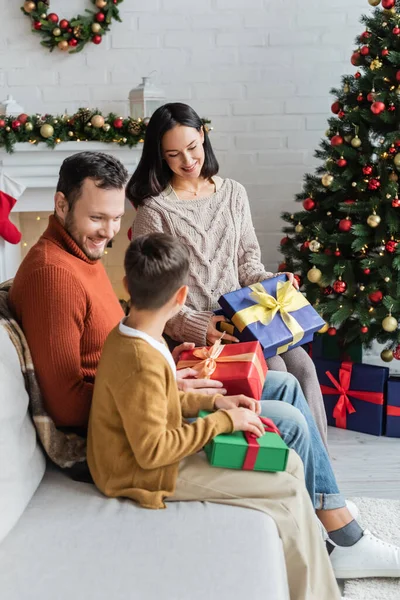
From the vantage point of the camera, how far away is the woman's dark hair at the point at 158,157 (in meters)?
2.33

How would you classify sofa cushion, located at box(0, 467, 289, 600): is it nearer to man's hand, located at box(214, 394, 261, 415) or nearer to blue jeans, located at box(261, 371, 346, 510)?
man's hand, located at box(214, 394, 261, 415)

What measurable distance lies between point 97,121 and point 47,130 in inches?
9.6

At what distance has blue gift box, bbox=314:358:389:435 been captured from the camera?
3031 millimetres

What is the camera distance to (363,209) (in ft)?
9.68

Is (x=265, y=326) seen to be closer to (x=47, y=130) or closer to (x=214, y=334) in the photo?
(x=214, y=334)

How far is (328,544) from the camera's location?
1975 mm

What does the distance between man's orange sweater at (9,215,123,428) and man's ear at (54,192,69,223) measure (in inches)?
0.6

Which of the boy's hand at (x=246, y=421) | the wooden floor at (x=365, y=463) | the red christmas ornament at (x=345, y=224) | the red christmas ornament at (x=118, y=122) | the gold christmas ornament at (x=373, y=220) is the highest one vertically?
the red christmas ornament at (x=118, y=122)

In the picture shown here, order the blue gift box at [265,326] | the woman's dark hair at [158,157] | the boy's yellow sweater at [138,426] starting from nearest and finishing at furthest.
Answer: the boy's yellow sweater at [138,426] < the blue gift box at [265,326] < the woman's dark hair at [158,157]

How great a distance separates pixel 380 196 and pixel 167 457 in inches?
74.3

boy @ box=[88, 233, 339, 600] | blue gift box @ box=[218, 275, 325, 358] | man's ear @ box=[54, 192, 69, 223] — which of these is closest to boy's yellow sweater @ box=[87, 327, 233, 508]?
boy @ box=[88, 233, 339, 600]

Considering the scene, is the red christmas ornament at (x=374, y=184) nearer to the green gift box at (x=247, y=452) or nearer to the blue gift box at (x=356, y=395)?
the blue gift box at (x=356, y=395)

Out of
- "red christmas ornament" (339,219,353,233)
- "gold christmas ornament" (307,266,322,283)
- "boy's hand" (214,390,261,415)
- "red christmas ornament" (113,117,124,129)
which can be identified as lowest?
"gold christmas ornament" (307,266,322,283)

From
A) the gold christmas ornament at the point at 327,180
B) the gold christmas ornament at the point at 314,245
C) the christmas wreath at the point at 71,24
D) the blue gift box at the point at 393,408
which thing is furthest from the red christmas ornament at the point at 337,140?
the christmas wreath at the point at 71,24
